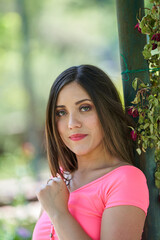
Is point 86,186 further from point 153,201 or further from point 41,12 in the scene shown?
point 41,12

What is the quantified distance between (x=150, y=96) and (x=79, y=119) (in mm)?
360

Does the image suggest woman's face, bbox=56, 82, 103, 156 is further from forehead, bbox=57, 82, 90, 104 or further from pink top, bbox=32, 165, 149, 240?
pink top, bbox=32, 165, 149, 240

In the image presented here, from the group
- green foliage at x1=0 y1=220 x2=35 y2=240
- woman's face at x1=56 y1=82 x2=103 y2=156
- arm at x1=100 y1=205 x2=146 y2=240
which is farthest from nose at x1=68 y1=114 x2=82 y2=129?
green foliage at x1=0 y1=220 x2=35 y2=240

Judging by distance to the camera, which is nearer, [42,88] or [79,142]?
[79,142]

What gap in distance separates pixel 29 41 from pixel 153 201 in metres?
9.66

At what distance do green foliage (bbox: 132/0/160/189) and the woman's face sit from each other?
20 cm

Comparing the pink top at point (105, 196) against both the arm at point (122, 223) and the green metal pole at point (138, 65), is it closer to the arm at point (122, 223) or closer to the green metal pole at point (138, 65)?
the arm at point (122, 223)

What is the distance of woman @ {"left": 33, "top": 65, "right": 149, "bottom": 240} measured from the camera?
1495 millimetres

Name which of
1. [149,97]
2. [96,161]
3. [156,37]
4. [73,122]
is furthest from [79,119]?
[156,37]

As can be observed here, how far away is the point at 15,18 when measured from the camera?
9.84 m

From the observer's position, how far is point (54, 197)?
168 centimetres

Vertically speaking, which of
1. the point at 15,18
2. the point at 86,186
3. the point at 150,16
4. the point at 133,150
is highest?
the point at 15,18

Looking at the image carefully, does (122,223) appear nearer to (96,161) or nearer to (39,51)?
(96,161)

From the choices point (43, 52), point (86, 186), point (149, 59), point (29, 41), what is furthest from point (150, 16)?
point (43, 52)
